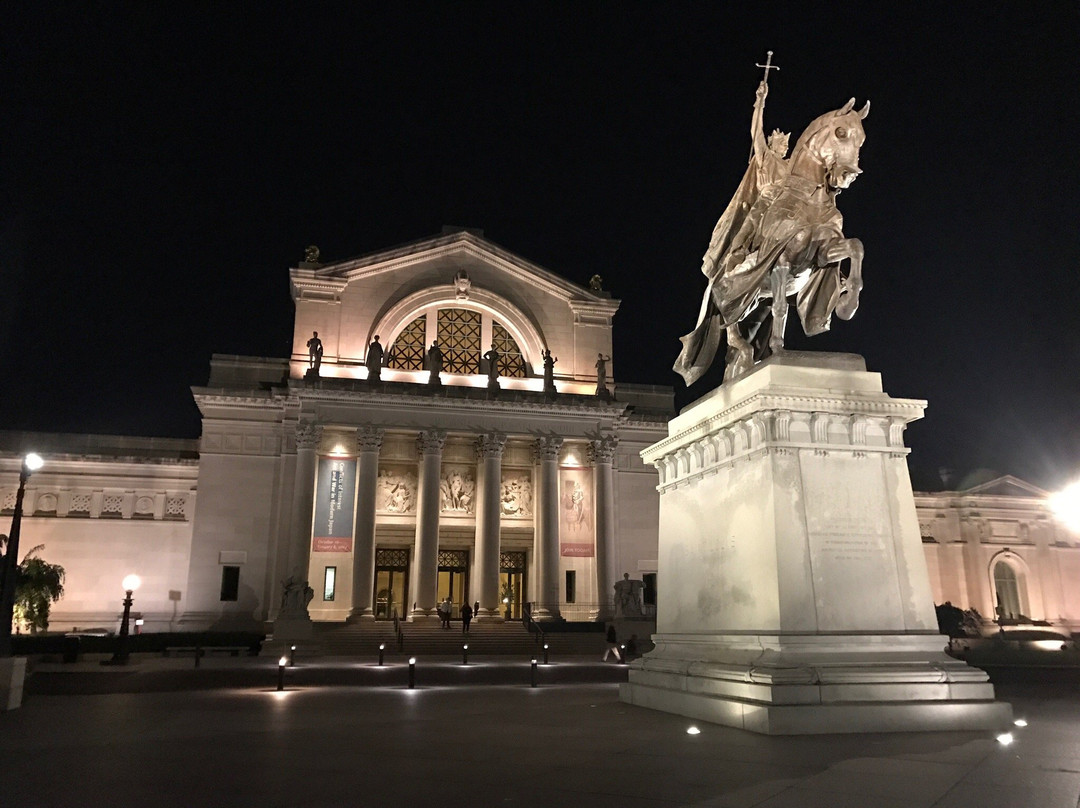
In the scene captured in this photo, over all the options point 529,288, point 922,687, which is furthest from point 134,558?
point 922,687

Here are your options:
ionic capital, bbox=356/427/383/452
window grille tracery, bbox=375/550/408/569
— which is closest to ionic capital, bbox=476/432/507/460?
ionic capital, bbox=356/427/383/452

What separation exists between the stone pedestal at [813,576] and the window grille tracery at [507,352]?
34548 millimetres

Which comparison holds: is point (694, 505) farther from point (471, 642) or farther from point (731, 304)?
point (471, 642)

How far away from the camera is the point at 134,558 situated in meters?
40.7

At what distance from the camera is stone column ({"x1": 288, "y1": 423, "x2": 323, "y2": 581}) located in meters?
37.8

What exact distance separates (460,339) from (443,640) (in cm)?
1794

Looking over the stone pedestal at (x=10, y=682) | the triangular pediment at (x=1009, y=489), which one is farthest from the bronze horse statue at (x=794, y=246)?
the triangular pediment at (x=1009, y=489)

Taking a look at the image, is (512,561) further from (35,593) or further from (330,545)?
(35,593)

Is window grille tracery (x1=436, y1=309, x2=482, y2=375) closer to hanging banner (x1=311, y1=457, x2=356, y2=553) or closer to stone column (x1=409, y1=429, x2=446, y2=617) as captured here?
stone column (x1=409, y1=429, x2=446, y2=617)

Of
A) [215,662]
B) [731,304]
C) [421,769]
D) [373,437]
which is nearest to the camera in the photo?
[421,769]

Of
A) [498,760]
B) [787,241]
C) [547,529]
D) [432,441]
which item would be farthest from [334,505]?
[498,760]

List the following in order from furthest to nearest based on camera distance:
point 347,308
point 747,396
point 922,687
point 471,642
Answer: point 347,308 < point 471,642 < point 747,396 < point 922,687

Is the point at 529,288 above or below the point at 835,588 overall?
above

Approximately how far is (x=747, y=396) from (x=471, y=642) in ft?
85.4
